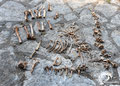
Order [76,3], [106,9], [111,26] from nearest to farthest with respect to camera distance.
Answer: [111,26] < [106,9] < [76,3]

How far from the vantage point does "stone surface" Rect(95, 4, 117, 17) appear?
417 cm

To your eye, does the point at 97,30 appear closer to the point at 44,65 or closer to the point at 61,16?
the point at 61,16

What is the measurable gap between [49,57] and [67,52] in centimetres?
31

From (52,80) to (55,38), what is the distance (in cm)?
97

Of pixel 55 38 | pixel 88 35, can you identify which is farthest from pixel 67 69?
pixel 88 35

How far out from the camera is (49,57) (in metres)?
2.89

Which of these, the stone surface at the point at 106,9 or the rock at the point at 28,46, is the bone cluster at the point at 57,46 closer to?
the rock at the point at 28,46

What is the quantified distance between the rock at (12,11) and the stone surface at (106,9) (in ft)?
5.63

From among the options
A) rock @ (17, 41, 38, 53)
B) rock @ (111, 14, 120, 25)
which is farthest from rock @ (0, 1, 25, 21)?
rock @ (111, 14, 120, 25)

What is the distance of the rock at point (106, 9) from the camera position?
13.7ft

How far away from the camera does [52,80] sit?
2.53 m

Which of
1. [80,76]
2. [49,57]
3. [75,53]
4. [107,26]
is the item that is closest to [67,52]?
[75,53]

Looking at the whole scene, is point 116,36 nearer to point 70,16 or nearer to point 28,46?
point 70,16

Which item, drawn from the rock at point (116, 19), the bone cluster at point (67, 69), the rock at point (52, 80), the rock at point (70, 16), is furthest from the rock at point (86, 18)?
the rock at point (52, 80)
